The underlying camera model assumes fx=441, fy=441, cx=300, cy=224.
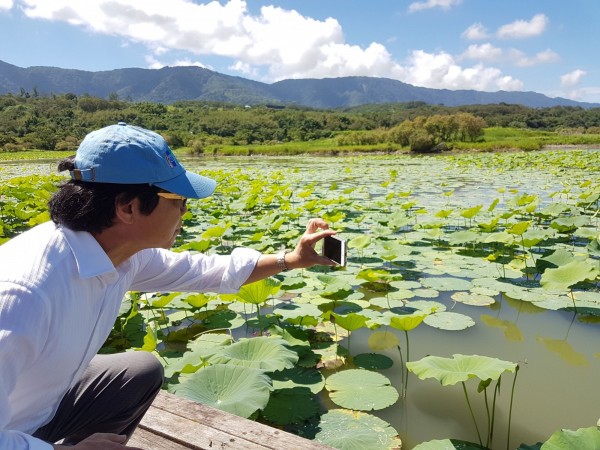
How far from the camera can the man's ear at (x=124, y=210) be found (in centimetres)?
106

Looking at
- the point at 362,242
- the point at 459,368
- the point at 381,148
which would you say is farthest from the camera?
the point at 381,148

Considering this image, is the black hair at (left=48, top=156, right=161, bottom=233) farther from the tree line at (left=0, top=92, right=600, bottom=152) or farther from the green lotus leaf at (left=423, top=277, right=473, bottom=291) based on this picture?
the tree line at (left=0, top=92, right=600, bottom=152)

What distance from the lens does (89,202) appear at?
3.34ft

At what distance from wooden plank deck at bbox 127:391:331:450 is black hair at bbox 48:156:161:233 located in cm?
75

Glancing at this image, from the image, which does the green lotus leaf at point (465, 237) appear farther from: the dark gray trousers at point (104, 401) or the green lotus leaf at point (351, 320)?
the dark gray trousers at point (104, 401)

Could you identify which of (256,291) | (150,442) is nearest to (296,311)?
(256,291)

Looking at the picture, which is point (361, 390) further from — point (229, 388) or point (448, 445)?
point (229, 388)

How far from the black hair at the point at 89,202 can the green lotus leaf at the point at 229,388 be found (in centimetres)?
86

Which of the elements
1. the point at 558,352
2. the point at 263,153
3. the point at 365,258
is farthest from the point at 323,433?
the point at 263,153

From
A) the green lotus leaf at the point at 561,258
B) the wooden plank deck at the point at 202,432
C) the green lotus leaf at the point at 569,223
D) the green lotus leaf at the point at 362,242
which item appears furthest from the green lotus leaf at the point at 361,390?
the green lotus leaf at the point at 569,223

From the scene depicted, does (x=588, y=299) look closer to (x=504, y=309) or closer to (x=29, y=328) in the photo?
(x=504, y=309)

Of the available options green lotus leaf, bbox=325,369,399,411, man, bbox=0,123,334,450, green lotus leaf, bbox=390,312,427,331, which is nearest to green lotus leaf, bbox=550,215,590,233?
green lotus leaf, bbox=390,312,427,331

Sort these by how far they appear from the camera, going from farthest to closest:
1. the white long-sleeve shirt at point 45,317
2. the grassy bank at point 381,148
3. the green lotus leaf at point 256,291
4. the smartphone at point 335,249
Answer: the grassy bank at point 381,148
the green lotus leaf at point 256,291
the smartphone at point 335,249
the white long-sleeve shirt at point 45,317

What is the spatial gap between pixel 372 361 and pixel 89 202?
1.68 m
